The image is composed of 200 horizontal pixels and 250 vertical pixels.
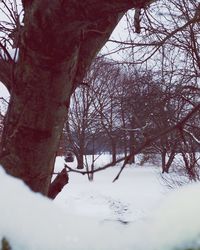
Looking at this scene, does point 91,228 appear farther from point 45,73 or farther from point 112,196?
point 112,196

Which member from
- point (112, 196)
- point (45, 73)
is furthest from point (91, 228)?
point (112, 196)

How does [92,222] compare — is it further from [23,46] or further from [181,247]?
[23,46]

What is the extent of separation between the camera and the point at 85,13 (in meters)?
1.44

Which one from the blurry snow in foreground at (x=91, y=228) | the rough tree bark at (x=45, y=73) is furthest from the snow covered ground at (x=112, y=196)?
the blurry snow in foreground at (x=91, y=228)

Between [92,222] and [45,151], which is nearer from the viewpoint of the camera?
[92,222]

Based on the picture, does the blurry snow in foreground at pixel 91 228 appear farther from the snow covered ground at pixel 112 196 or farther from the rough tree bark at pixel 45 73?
the snow covered ground at pixel 112 196

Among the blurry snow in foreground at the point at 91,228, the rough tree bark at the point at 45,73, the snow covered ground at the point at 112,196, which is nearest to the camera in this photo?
the blurry snow in foreground at the point at 91,228

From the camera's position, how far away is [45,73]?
1525mm

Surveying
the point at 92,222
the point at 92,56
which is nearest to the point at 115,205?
the point at 92,56

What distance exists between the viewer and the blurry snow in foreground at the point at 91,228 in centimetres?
66

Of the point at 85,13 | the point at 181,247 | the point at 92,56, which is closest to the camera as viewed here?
the point at 181,247

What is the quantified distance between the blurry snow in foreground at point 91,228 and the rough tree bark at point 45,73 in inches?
27.6

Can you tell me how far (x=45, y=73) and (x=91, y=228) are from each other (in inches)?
36.9

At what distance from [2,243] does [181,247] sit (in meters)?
0.31
